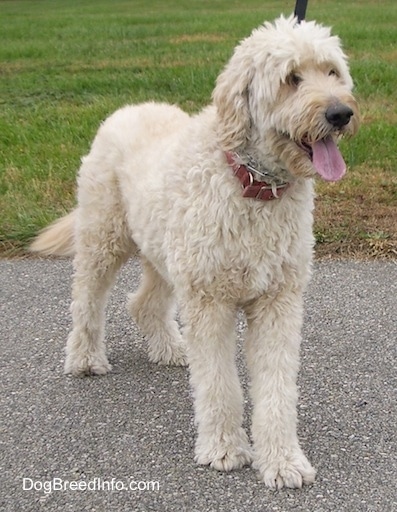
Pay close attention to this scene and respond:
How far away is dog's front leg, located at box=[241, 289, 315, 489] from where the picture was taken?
362 centimetres

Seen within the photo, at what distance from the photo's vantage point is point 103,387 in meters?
4.68

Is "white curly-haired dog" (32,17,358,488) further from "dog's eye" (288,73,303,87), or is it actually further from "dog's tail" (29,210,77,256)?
"dog's tail" (29,210,77,256)

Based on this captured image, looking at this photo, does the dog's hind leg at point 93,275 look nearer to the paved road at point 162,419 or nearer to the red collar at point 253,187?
the paved road at point 162,419

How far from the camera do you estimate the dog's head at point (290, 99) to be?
11.2 ft

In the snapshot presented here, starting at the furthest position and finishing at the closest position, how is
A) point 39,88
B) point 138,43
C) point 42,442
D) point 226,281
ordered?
point 138,43, point 39,88, point 42,442, point 226,281

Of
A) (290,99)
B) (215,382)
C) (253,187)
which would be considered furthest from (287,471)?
(290,99)

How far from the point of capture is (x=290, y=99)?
3504 millimetres

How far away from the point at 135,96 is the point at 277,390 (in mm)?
8148

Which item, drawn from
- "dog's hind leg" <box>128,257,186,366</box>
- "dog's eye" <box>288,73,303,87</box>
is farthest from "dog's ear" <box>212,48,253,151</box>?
"dog's hind leg" <box>128,257,186,366</box>

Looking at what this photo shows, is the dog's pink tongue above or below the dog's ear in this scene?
below

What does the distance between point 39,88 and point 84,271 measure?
341 inches

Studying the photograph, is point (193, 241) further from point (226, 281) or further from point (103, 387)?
point (103, 387)

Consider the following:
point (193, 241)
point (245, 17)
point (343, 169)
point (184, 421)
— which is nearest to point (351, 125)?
point (343, 169)

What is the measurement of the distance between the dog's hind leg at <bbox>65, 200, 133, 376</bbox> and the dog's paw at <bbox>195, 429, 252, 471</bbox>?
120 cm
